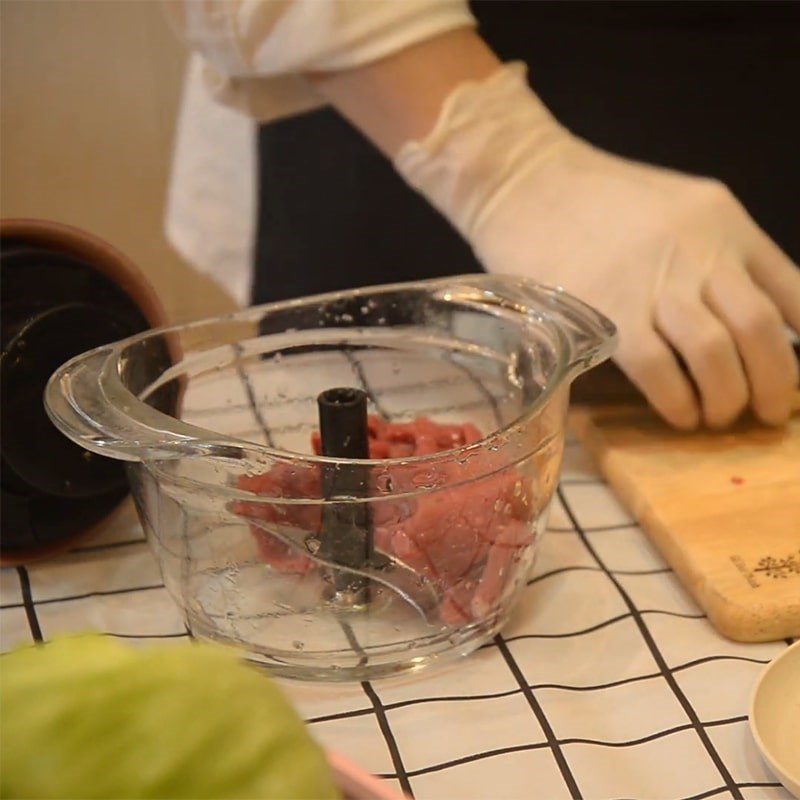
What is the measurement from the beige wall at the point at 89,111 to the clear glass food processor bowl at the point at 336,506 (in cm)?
70

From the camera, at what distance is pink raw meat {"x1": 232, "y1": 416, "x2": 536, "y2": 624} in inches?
14.8

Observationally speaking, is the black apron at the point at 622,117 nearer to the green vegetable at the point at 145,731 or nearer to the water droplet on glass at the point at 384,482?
the water droplet on glass at the point at 384,482

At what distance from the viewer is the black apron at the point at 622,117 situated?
0.66 metres

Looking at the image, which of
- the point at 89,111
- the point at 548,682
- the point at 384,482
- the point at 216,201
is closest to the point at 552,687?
the point at 548,682

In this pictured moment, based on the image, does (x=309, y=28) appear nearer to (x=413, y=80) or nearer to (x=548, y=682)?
(x=413, y=80)

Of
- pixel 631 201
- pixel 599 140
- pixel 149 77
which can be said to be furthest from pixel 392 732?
pixel 149 77

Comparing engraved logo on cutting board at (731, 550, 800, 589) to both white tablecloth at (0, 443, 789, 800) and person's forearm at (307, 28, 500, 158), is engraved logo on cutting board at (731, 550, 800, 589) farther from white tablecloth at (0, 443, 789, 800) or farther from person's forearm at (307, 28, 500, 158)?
person's forearm at (307, 28, 500, 158)

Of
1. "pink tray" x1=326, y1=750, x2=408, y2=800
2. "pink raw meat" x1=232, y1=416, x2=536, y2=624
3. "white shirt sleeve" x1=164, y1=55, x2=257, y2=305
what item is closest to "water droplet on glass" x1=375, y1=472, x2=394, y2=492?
"pink raw meat" x1=232, y1=416, x2=536, y2=624

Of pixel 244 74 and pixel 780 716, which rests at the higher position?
pixel 244 74

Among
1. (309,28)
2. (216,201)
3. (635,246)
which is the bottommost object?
(216,201)

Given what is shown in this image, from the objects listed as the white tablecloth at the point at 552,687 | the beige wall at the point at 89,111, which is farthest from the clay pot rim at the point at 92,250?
the beige wall at the point at 89,111

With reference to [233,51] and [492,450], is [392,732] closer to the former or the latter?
[492,450]

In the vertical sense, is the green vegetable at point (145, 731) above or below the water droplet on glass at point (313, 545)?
above

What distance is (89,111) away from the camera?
1.10 m
